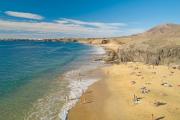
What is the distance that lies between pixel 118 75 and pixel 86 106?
20377mm

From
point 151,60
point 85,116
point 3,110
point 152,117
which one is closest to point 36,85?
point 3,110

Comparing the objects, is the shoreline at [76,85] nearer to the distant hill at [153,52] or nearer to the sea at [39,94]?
the sea at [39,94]

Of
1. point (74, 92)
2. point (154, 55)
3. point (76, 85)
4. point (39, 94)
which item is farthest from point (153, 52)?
point (39, 94)

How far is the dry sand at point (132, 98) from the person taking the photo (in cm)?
2625

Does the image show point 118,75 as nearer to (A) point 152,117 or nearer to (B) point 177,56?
(B) point 177,56

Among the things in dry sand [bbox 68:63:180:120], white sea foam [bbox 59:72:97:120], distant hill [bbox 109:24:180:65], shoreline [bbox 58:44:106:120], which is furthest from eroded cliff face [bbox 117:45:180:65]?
white sea foam [bbox 59:72:97:120]

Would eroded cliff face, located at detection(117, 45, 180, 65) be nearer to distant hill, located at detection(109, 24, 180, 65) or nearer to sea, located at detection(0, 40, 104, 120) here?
distant hill, located at detection(109, 24, 180, 65)

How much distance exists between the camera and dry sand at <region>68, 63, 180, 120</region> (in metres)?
26.2

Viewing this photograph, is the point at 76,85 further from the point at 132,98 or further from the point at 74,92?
the point at 132,98

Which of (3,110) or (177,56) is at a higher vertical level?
(177,56)

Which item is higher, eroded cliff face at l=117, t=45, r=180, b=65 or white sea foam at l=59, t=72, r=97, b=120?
eroded cliff face at l=117, t=45, r=180, b=65

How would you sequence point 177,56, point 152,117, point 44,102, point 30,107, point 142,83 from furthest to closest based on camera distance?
point 177,56 → point 142,83 → point 44,102 → point 30,107 → point 152,117

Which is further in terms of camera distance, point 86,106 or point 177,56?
point 177,56

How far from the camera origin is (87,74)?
173ft
